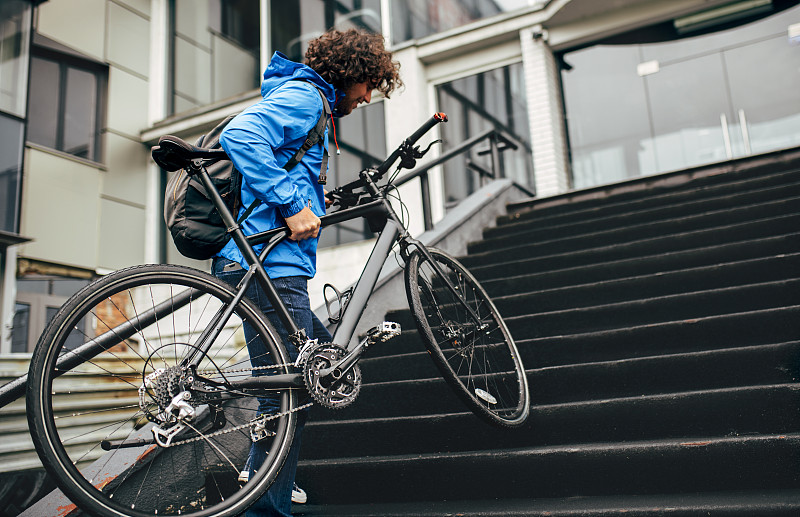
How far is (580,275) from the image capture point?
474 centimetres

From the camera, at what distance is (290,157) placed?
256 centimetres

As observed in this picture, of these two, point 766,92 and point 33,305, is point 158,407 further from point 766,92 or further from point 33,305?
point 33,305

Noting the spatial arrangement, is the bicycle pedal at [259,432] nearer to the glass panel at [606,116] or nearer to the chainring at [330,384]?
the chainring at [330,384]

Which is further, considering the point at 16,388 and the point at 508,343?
the point at 508,343

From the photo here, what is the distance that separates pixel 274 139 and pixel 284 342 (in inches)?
28.8

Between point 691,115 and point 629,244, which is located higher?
point 691,115

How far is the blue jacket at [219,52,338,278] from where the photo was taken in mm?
2350

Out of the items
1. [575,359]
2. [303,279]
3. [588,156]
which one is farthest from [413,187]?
Result: [303,279]

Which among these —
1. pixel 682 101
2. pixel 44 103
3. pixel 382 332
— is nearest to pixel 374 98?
pixel 682 101

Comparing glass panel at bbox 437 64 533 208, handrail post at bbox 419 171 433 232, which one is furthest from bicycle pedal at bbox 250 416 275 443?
glass panel at bbox 437 64 533 208

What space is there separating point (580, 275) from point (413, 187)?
6912 millimetres

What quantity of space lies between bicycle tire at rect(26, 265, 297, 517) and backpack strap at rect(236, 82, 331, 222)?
13.6 inches

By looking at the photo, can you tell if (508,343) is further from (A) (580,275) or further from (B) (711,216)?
(B) (711,216)

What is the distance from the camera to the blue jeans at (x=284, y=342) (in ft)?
7.54
